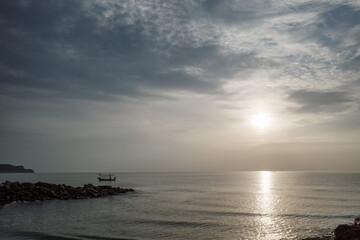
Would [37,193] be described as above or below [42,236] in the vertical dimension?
above

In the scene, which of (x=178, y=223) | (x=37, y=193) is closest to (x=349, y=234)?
(x=178, y=223)

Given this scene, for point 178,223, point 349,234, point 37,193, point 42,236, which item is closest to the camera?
point 349,234

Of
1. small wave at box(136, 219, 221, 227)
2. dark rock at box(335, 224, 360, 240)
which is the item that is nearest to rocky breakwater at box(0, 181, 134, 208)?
small wave at box(136, 219, 221, 227)

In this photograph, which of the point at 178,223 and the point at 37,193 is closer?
the point at 178,223

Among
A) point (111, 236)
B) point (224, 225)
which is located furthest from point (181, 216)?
point (111, 236)

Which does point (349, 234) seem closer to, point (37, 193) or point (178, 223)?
point (178, 223)

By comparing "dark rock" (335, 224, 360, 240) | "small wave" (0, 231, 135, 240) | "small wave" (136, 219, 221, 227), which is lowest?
"small wave" (136, 219, 221, 227)

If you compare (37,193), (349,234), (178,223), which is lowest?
(178,223)

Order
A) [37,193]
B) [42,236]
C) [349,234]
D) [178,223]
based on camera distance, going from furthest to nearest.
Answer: [37,193] < [178,223] < [42,236] < [349,234]

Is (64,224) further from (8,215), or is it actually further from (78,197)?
(78,197)

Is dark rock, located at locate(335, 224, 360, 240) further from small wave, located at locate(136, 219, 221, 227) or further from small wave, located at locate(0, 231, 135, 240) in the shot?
Answer: small wave, located at locate(0, 231, 135, 240)

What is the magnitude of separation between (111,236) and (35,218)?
15099 mm

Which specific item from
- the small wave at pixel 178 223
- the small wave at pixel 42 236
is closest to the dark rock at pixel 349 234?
the small wave at pixel 178 223

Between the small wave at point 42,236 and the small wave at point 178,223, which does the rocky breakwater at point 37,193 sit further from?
the small wave at point 178,223
